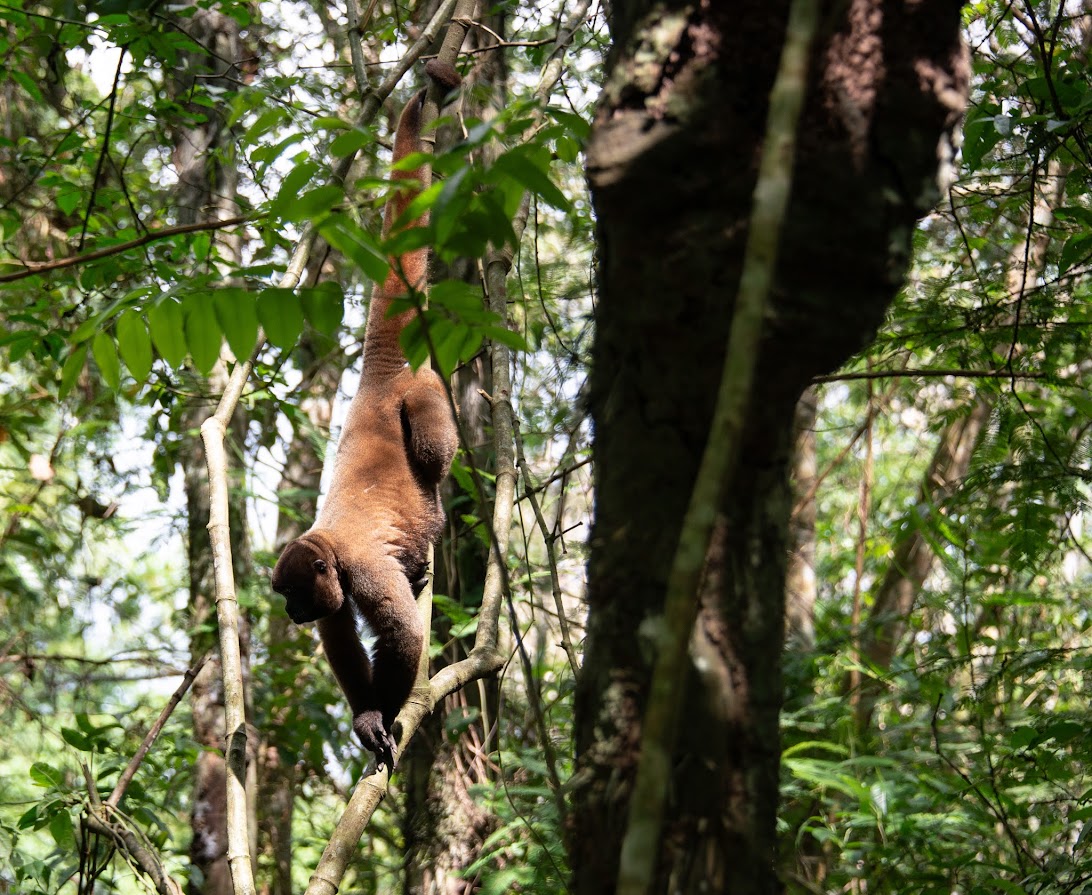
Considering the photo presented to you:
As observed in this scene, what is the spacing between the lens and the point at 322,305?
1.96 metres

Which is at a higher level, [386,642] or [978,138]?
[978,138]

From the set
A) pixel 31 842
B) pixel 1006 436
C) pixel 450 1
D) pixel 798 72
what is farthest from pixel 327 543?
pixel 31 842

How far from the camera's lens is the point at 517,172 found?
1642 millimetres

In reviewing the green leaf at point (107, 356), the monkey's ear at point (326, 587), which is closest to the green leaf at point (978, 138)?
the green leaf at point (107, 356)

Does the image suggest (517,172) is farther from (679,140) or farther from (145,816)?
(145,816)

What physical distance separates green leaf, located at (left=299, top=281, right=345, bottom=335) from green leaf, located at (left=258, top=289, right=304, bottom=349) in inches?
0.9

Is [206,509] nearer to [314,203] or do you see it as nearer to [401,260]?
[401,260]

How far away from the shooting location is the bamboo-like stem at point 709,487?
1117 mm

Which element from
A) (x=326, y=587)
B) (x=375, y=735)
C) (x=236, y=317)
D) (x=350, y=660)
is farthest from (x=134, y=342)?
(x=350, y=660)

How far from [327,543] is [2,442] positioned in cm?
403

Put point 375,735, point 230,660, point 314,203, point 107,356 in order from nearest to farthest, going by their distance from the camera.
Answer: point 314,203, point 107,356, point 230,660, point 375,735

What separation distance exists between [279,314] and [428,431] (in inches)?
121

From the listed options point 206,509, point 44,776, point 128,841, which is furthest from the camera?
point 206,509

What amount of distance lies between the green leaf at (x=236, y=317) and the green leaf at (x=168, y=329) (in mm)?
131
